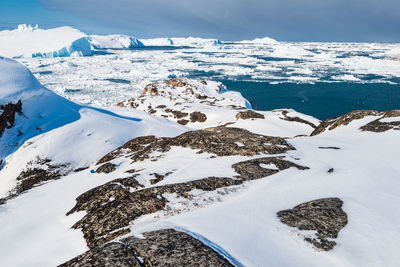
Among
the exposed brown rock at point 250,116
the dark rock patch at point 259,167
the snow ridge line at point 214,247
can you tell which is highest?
the snow ridge line at point 214,247

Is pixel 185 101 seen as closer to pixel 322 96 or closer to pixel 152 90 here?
pixel 152 90

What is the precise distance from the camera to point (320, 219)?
8.16m

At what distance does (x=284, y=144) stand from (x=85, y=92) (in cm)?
9463

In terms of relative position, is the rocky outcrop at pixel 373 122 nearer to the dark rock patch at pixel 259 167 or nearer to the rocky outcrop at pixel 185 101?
the dark rock patch at pixel 259 167

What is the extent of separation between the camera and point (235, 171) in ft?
41.9

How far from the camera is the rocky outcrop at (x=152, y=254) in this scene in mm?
5543

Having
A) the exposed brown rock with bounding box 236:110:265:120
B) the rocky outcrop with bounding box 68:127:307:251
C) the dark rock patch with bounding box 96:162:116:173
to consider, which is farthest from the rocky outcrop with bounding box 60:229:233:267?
the exposed brown rock with bounding box 236:110:265:120

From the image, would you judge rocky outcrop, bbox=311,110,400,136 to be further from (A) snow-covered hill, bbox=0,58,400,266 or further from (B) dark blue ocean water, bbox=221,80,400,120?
(B) dark blue ocean water, bbox=221,80,400,120

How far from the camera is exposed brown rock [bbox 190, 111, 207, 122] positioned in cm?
5975

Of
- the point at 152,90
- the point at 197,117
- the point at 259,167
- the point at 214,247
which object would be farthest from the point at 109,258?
the point at 152,90

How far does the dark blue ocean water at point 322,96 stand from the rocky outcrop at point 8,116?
71.7 meters

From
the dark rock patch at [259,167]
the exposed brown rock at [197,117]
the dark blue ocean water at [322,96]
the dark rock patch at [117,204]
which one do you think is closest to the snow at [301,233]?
the dark rock patch at [259,167]

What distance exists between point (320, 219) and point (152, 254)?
5987 millimetres

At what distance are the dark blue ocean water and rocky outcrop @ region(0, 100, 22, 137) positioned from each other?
7168 cm
